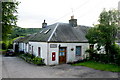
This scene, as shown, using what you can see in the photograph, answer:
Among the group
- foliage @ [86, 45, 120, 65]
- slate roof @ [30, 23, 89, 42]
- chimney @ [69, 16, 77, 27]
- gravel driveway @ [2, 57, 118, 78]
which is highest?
chimney @ [69, 16, 77, 27]

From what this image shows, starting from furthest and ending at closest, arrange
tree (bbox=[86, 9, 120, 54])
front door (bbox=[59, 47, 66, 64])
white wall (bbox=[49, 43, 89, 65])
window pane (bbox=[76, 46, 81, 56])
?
window pane (bbox=[76, 46, 81, 56]), front door (bbox=[59, 47, 66, 64]), white wall (bbox=[49, 43, 89, 65]), tree (bbox=[86, 9, 120, 54])

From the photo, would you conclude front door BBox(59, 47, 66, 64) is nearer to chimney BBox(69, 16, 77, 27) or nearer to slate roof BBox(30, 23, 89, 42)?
slate roof BBox(30, 23, 89, 42)

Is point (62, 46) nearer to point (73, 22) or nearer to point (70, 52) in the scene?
point (70, 52)

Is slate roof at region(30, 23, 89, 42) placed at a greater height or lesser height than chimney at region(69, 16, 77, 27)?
lesser

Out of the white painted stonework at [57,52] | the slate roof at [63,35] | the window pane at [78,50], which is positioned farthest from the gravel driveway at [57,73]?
the window pane at [78,50]

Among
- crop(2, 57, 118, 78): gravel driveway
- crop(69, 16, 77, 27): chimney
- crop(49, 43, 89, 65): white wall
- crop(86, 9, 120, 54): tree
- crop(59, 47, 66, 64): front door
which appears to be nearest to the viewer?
crop(2, 57, 118, 78): gravel driveway

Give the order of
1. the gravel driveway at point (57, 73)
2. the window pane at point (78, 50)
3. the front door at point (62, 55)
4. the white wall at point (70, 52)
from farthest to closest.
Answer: the window pane at point (78, 50), the front door at point (62, 55), the white wall at point (70, 52), the gravel driveway at point (57, 73)

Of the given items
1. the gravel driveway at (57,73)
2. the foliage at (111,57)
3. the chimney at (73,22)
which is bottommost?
the gravel driveway at (57,73)

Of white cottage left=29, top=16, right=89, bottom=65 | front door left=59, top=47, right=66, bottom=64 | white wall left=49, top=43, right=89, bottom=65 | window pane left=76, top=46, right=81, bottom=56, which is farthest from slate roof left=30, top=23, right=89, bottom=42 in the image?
front door left=59, top=47, right=66, bottom=64

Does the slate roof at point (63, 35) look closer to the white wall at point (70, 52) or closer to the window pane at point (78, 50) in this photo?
the white wall at point (70, 52)

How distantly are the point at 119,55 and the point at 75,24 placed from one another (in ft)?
34.6

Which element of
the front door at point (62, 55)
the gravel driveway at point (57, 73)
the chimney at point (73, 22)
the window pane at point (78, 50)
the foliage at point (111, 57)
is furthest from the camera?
the chimney at point (73, 22)

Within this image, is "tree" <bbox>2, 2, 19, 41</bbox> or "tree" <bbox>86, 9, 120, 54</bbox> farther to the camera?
"tree" <bbox>86, 9, 120, 54</bbox>

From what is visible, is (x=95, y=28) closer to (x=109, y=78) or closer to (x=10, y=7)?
(x=109, y=78)
